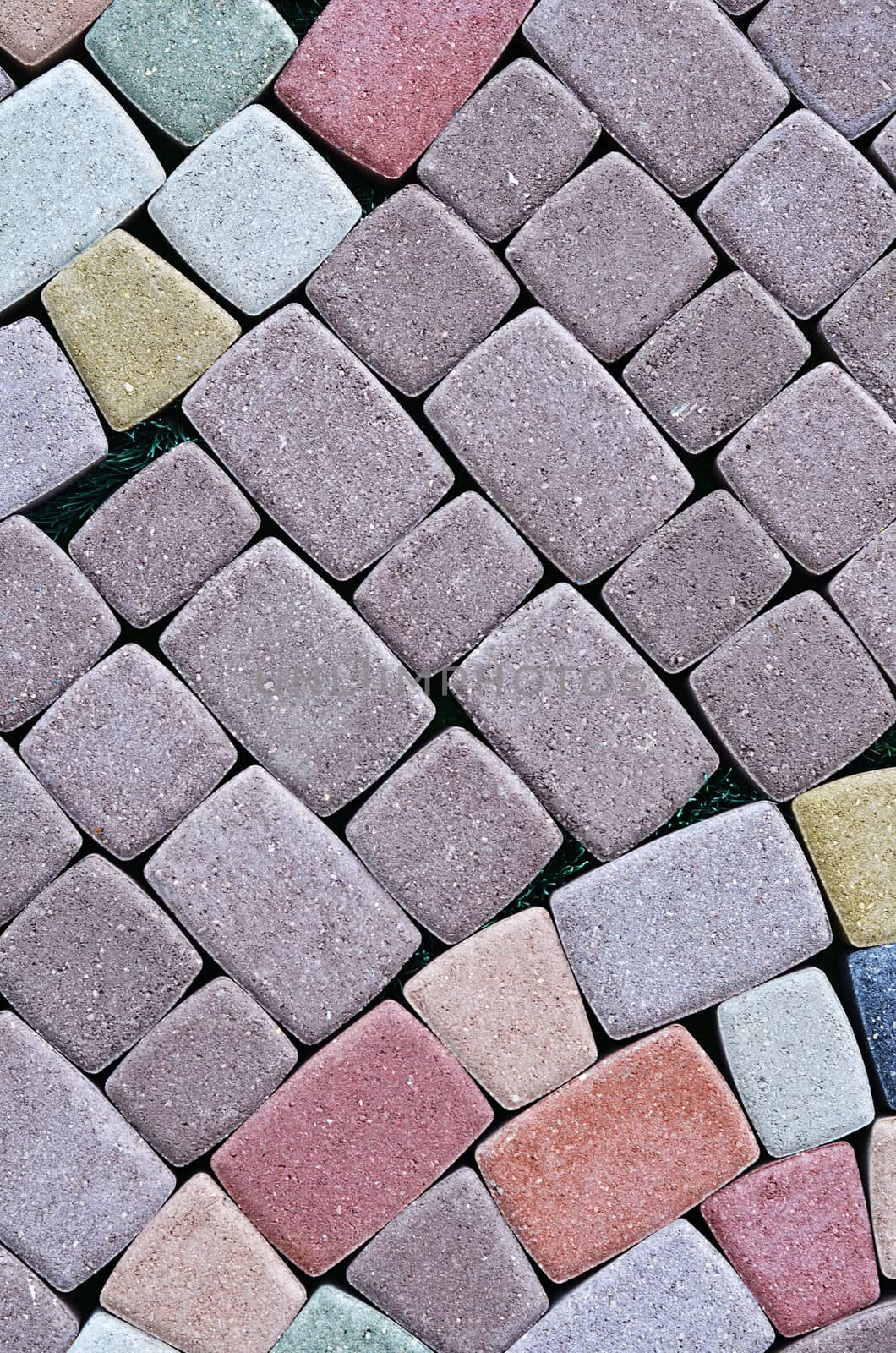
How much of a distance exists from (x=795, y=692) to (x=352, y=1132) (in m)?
0.67

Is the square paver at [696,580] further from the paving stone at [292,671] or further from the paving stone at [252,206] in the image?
the paving stone at [252,206]

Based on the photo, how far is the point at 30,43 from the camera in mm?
960

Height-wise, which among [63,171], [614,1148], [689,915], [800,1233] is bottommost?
[800,1233]

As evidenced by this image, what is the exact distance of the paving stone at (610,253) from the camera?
0.96 metres

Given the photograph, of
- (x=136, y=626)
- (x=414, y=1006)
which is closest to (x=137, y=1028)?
(x=414, y=1006)

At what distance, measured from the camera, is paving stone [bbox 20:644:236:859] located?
0.96m

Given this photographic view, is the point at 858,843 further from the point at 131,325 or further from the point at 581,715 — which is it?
the point at 131,325

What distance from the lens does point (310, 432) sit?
3.14 ft

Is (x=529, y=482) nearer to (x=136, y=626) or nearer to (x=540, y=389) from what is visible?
(x=540, y=389)

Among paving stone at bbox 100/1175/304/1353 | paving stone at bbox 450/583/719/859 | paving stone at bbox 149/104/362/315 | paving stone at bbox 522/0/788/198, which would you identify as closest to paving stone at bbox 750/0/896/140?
paving stone at bbox 522/0/788/198

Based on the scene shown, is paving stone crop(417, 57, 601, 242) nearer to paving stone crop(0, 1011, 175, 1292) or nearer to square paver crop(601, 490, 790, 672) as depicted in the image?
square paver crop(601, 490, 790, 672)

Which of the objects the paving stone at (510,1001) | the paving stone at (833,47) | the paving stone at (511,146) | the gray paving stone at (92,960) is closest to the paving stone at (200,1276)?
the gray paving stone at (92,960)

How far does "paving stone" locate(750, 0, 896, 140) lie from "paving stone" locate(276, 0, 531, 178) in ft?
0.89

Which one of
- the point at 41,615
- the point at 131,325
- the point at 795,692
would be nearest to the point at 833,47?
the point at 795,692
